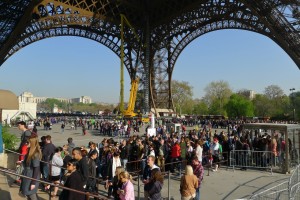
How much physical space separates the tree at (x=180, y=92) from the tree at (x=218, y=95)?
6.11 metres

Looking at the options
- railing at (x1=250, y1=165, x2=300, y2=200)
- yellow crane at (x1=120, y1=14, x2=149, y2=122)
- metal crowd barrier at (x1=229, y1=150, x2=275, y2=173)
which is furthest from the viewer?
yellow crane at (x1=120, y1=14, x2=149, y2=122)

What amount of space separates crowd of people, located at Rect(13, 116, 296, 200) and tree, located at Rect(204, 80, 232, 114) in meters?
76.9

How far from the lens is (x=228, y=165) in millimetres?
15766

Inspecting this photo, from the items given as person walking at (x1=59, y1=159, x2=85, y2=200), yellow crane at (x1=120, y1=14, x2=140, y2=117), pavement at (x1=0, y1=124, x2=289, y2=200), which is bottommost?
pavement at (x1=0, y1=124, x2=289, y2=200)

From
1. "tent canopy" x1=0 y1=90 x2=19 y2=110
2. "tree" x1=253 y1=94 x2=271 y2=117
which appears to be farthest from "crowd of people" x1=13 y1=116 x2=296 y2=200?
"tree" x1=253 y1=94 x2=271 y2=117

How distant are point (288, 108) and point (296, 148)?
66.2 m

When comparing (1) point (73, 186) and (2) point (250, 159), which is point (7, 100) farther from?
(2) point (250, 159)

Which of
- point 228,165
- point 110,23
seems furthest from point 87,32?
point 228,165

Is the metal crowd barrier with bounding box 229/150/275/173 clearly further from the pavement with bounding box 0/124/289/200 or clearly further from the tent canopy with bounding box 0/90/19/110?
the tent canopy with bounding box 0/90/19/110

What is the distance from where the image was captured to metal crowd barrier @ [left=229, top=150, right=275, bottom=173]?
1501 centimetres

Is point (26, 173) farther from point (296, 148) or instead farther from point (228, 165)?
point (296, 148)

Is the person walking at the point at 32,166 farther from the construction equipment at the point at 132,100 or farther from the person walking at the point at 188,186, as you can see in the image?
the construction equipment at the point at 132,100

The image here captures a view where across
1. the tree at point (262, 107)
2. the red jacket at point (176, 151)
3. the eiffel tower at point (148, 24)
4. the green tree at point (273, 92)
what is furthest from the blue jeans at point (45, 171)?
the green tree at point (273, 92)

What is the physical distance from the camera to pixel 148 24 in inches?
1593
